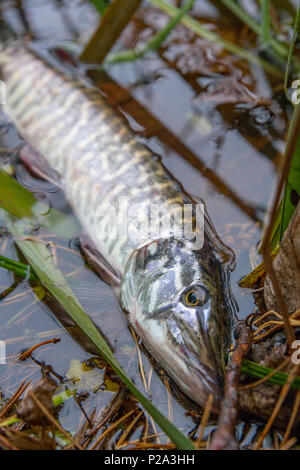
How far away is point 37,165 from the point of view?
8.28ft

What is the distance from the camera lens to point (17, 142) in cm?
271

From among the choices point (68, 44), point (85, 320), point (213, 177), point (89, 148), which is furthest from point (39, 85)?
point (85, 320)

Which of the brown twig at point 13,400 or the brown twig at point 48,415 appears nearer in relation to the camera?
the brown twig at point 48,415

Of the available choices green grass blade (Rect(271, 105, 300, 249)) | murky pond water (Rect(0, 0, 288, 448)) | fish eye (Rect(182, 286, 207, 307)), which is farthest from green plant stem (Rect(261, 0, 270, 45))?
fish eye (Rect(182, 286, 207, 307))

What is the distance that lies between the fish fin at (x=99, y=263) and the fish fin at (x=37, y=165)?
18.9 inches

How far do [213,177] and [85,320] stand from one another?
1.24m

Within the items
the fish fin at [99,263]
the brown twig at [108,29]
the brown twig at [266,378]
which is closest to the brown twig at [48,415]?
the brown twig at [266,378]

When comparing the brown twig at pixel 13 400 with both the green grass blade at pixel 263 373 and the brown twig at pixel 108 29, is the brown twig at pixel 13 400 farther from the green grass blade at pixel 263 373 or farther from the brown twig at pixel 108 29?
the brown twig at pixel 108 29

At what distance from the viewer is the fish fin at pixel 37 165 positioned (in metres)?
2.49

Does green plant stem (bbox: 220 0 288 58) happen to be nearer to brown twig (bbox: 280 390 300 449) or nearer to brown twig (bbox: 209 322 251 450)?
brown twig (bbox: 209 322 251 450)

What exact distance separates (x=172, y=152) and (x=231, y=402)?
1.68m

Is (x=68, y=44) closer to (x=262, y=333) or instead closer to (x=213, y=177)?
(x=213, y=177)

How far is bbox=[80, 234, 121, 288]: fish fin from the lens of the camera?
205cm

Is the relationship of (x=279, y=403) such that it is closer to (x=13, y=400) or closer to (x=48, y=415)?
(x=48, y=415)
